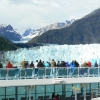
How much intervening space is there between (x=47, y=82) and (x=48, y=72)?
2.00 feet

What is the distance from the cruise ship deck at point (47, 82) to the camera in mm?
20188

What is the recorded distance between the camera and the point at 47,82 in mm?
21047

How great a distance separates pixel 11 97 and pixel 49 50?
176 meters

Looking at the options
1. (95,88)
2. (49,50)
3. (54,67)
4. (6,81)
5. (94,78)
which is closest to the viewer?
(6,81)

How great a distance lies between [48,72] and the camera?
69.4ft

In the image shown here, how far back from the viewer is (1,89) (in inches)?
907

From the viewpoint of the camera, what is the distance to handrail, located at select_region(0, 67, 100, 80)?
19.9 meters

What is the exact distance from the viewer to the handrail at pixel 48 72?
19944 mm

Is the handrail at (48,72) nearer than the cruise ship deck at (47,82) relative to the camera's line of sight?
Yes

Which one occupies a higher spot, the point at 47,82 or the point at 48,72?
the point at 48,72

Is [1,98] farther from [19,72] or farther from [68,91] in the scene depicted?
[68,91]

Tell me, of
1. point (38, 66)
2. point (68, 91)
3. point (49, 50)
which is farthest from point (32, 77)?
point (49, 50)

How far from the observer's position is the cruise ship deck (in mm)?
20188

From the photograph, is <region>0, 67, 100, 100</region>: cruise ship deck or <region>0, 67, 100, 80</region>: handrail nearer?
<region>0, 67, 100, 80</region>: handrail
